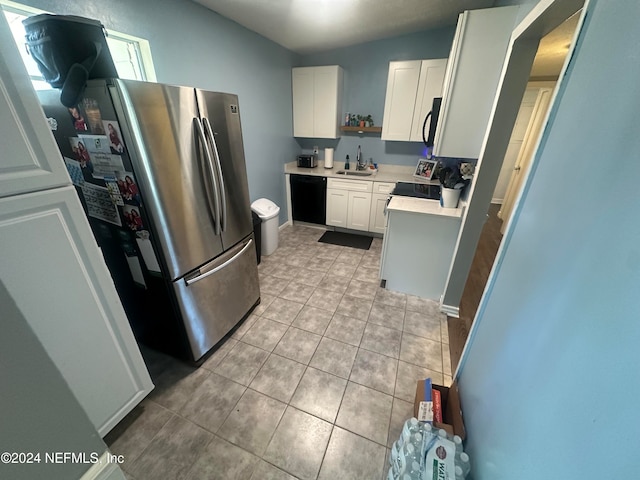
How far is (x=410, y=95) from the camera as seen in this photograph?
302 cm

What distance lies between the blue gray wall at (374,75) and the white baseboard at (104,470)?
3879 millimetres

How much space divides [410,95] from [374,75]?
71 centimetres

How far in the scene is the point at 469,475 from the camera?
3.24ft

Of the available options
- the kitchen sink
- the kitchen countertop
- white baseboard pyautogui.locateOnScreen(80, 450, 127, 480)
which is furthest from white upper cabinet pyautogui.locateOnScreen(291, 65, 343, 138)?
white baseboard pyautogui.locateOnScreen(80, 450, 127, 480)

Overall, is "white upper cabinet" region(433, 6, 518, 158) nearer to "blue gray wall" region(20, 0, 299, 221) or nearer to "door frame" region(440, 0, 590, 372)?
"door frame" region(440, 0, 590, 372)

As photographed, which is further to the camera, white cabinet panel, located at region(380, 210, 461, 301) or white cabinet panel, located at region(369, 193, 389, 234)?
white cabinet panel, located at region(369, 193, 389, 234)

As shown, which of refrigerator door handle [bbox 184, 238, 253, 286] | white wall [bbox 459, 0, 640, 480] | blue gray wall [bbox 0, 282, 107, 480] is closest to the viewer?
white wall [bbox 459, 0, 640, 480]

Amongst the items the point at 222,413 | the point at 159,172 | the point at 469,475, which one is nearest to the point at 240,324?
the point at 222,413

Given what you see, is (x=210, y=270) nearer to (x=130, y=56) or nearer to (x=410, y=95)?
(x=130, y=56)

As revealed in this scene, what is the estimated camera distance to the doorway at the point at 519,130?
1.32 metres

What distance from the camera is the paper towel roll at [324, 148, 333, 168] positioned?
3813mm

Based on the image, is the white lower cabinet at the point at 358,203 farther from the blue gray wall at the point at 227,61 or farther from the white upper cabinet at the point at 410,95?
the blue gray wall at the point at 227,61

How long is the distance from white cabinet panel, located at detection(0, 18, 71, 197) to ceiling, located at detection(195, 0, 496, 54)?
192cm

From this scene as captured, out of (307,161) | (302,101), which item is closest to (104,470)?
(307,161)
